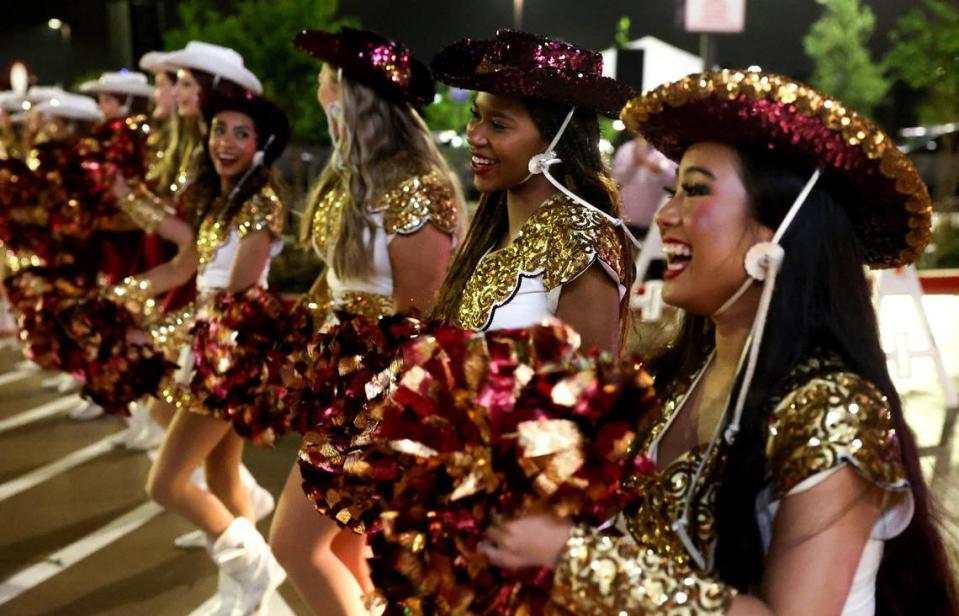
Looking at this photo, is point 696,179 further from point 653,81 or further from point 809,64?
point 809,64

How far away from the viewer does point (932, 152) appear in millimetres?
22859

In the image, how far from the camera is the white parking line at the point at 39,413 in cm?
745

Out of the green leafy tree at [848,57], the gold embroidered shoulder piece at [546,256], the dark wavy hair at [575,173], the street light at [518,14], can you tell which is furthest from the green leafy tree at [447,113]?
the gold embroidered shoulder piece at [546,256]

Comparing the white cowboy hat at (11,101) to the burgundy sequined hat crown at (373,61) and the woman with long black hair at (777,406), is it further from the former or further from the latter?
the woman with long black hair at (777,406)

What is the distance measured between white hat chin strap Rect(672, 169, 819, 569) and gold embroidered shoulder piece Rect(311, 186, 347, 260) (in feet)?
6.73

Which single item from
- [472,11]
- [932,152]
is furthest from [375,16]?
[932,152]

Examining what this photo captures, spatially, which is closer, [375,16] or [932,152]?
[932,152]

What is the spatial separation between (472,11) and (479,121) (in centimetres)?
2565

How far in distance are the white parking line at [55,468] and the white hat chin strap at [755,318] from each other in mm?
5064

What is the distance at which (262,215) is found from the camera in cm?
423

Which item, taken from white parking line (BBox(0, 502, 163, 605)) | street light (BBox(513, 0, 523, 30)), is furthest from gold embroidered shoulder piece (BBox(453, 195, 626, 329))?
street light (BBox(513, 0, 523, 30))

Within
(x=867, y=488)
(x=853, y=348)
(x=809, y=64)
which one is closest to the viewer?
(x=867, y=488)

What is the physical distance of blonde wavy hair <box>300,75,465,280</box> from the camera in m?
3.58

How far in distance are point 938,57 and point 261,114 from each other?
14497mm
